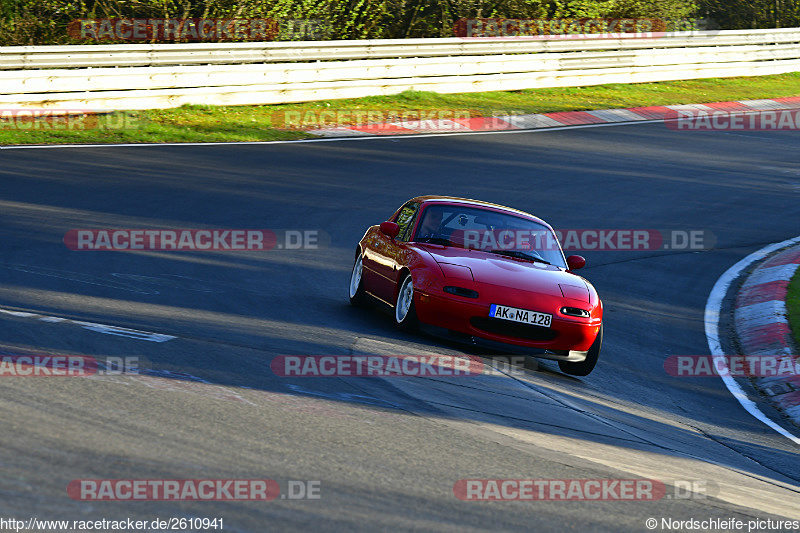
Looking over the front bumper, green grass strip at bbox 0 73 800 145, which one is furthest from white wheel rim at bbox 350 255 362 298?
green grass strip at bbox 0 73 800 145

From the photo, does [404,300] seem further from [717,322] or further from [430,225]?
[717,322]

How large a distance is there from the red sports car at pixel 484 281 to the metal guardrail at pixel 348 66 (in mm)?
11324

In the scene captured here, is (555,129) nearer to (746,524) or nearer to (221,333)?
(221,333)

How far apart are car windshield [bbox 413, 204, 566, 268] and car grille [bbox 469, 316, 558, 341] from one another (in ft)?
4.07

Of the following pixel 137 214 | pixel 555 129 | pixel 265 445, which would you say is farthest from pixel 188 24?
pixel 265 445

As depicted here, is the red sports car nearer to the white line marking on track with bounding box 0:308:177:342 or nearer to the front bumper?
the front bumper

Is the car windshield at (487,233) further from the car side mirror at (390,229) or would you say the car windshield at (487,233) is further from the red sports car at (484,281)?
the car side mirror at (390,229)

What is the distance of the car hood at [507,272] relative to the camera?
9.18m

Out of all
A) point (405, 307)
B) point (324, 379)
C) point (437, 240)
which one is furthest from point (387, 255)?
point (324, 379)

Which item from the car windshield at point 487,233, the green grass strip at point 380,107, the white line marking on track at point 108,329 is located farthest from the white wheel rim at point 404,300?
the green grass strip at point 380,107

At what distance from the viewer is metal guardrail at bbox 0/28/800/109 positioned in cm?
1975

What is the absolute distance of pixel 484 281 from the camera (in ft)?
29.9

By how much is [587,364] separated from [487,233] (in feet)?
5.71

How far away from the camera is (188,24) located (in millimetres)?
25969
